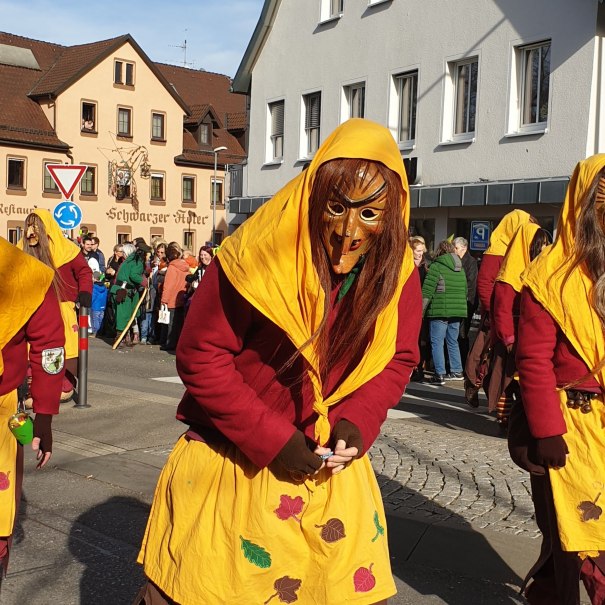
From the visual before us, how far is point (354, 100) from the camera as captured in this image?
957 inches

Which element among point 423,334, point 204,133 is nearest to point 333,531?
point 423,334

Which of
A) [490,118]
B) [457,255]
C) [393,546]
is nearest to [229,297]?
[393,546]

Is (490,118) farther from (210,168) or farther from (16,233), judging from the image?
(210,168)

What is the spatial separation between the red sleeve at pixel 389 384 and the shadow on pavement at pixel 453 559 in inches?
81.2

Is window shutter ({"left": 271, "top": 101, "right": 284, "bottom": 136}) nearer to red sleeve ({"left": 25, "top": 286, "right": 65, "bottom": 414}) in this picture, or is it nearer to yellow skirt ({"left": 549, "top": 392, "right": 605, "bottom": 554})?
red sleeve ({"left": 25, "top": 286, "right": 65, "bottom": 414})

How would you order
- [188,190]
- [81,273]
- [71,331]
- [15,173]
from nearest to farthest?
[71,331], [81,273], [15,173], [188,190]

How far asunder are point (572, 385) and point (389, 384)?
3.48 feet

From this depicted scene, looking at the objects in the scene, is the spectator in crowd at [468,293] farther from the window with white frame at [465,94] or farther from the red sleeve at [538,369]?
the red sleeve at [538,369]

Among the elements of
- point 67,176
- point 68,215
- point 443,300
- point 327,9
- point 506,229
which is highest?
point 327,9

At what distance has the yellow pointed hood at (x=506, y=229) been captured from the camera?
8656 millimetres

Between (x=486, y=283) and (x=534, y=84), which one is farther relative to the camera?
(x=534, y=84)

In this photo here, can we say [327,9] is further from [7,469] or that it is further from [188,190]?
[188,190]

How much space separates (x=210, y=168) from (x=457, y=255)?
41.4m

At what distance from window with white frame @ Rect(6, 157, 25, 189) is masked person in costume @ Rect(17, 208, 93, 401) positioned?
120 ft
